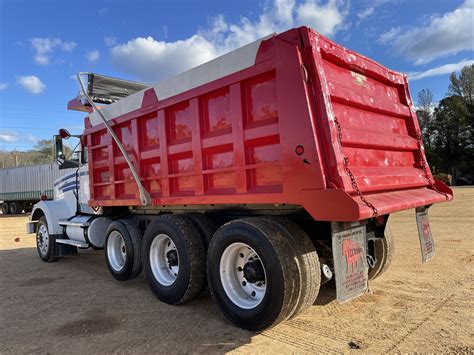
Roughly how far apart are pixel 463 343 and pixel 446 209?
37.5 ft

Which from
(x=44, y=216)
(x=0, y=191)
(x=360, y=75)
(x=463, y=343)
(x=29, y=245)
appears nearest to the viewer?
(x=463, y=343)

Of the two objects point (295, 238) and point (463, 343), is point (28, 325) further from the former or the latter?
point (463, 343)

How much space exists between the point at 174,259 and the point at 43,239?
482 centimetres

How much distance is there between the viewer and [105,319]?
4.42 m

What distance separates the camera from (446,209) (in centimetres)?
1341

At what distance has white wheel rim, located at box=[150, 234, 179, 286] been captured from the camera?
16.6 ft

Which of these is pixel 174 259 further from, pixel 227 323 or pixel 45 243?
pixel 45 243

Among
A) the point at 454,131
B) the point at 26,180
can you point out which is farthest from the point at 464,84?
the point at 26,180

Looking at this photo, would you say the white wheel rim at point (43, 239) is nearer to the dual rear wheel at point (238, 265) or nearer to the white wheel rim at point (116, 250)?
the white wheel rim at point (116, 250)

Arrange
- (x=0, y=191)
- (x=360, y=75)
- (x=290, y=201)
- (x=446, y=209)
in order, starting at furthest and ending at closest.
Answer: (x=0, y=191) → (x=446, y=209) → (x=360, y=75) → (x=290, y=201)

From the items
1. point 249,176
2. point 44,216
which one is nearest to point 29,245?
point 44,216

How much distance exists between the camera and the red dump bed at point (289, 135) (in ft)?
11.1

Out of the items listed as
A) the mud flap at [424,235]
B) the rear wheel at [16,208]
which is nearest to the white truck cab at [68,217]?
the mud flap at [424,235]

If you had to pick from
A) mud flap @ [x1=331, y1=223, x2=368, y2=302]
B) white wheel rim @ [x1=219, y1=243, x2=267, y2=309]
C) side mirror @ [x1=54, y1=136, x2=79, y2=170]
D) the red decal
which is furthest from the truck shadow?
side mirror @ [x1=54, y1=136, x2=79, y2=170]
